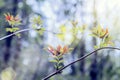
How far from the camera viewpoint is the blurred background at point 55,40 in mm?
7586

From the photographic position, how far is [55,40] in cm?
727

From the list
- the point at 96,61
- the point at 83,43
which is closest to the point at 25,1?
the point at 83,43

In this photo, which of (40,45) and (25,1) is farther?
(40,45)

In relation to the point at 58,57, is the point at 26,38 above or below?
below

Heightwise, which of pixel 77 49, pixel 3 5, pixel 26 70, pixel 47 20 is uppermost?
pixel 3 5

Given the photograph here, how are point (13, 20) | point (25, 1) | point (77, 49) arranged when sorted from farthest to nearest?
point (77, 49) < point (25, 1) < point (13, 20)

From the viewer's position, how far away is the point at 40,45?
865 centimetres

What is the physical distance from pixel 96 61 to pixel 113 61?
0.48m

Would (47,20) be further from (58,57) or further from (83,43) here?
(58,57)

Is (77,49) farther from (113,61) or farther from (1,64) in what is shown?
(1,64)

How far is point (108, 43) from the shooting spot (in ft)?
4.74

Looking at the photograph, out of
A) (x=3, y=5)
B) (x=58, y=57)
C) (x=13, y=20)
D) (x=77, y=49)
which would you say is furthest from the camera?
(x=77, y=49)

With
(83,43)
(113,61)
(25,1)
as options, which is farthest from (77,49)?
(25,1)

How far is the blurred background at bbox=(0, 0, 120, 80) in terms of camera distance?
24.9 ft
